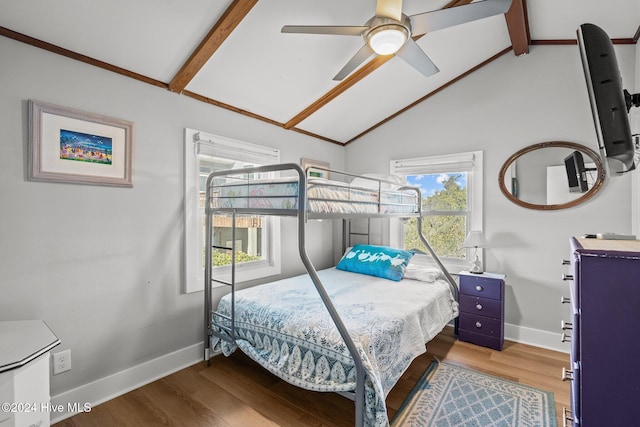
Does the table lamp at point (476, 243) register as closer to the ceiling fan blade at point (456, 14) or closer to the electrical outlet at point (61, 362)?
the ceiling fan blade at point (456, 14)

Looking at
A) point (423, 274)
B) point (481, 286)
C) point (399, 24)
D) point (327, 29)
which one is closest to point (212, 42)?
point (327, 29)

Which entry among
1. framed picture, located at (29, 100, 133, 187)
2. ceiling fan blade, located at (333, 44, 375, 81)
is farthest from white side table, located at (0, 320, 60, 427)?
ceiling fan blade, located at (333, 44, 375, 81)

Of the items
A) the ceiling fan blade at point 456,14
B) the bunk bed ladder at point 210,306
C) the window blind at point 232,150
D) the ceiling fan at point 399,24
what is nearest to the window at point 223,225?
the window blind at point 232,150

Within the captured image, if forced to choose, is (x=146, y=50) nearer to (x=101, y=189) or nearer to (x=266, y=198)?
(x=101, y=189)

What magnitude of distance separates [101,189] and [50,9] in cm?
103

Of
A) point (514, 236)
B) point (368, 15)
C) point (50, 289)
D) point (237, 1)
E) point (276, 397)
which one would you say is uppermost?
point (368, 15)

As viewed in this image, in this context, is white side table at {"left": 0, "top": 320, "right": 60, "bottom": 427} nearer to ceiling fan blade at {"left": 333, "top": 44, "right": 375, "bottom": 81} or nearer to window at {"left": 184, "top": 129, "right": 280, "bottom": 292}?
window at {"left": 184, "top": 129, "right": 280, "bottom": 292}

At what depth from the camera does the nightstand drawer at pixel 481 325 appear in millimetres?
2783

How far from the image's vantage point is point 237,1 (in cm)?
179

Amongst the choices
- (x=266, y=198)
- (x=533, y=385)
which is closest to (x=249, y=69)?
(x=266, y=198)

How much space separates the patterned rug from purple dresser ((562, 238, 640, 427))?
3.82 feet

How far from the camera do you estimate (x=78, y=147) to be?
75.6 inches

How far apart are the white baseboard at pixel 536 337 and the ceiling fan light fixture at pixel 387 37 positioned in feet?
9.39

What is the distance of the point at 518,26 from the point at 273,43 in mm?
2039
